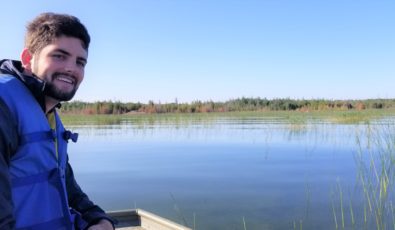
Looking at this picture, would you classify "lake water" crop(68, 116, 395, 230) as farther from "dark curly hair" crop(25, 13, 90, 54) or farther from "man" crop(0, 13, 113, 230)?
"dark curly hair" crop(25, 13, 90, 54)

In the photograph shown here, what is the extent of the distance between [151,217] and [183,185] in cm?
266

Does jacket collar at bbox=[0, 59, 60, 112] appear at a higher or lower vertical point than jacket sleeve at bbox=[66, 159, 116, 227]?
higher

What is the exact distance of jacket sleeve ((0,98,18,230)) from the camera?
4.14ft

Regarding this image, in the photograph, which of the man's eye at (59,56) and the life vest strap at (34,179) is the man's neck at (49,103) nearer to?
the man's eye at (59,56)

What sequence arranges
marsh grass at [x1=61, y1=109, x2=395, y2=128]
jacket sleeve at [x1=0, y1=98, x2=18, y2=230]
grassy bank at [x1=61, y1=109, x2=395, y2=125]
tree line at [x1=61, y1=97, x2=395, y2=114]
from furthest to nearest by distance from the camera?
1. tree line at [x1=61, y1=97, x2=395, y2=114]
2. grassy bank at [x1=61, y1=109, x2=395, y2=125]
3. marsh grass at [x1=61, y1=109, x2=395, y2=128]
4. jacket sleeve at [x1=0, y1=98, x2=18, y2=230]

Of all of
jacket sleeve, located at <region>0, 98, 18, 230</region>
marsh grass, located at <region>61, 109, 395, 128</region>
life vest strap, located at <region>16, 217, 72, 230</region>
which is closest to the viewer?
jacket sleeve, located at <region>0, 98, 18, 230</region>

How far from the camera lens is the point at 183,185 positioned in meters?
6.95

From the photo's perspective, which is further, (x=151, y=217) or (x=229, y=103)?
(x=229, y=103)

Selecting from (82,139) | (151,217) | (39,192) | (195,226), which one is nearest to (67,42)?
(39,192)

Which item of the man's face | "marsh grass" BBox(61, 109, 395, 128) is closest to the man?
the man's face

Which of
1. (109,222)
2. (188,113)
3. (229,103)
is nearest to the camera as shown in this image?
(109,222)

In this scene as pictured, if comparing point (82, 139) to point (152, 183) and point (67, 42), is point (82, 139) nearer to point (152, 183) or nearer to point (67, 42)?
point (152, 183)

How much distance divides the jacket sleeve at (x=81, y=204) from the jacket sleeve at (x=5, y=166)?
0.76m

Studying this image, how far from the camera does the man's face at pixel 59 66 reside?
1.65 metres
